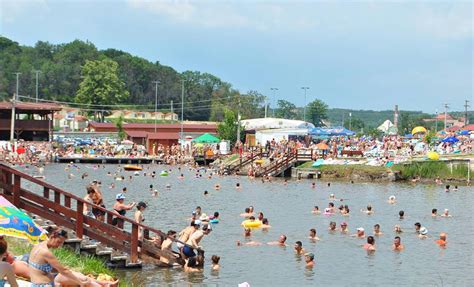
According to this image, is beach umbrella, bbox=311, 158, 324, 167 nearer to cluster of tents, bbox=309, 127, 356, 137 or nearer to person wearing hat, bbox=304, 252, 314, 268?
cluster of tents, bbox=309, 127, 356, 137

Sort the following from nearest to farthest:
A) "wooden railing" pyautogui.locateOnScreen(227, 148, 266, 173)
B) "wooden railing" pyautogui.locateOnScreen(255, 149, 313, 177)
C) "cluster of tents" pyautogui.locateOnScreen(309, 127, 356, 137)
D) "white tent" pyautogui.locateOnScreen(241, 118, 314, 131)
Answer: "wooden railing" pyautogui.locateOnScreen(255, 149, 313, 177) < "wooden railing" pyautogui.locateOnScreen(227, 148, 266, 173) < "cluster of tents" pyautogui.locateOnScreen(309, 127, 356, 137) < "white tent" pyautogui.locateOnScreen(241, 118, 314, 131)

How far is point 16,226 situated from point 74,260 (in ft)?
9.70

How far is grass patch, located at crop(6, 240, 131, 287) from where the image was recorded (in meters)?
18.9

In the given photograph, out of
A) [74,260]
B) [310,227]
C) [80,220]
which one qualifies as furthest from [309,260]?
[310,227]

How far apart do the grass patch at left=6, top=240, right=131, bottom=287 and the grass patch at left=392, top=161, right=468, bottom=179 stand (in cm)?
4752

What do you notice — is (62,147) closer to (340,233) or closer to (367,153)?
(367,153)

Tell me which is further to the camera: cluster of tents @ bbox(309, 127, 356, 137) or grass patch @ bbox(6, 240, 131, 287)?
cluster of tents @ bbox(309, 127, 356, 137)

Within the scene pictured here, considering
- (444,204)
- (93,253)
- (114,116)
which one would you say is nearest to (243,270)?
(93,253)

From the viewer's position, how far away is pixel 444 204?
156 feet

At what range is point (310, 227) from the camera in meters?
36.5

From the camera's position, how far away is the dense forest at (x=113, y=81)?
143250 millimetres

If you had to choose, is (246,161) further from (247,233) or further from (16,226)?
(16,226)

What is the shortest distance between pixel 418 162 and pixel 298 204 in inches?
892

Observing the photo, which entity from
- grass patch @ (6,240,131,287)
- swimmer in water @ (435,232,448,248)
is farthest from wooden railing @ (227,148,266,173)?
grass patch @ (6,240,131,287)
